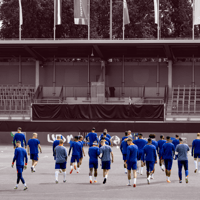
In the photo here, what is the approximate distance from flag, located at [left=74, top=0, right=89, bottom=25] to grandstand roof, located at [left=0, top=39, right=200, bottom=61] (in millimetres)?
2168

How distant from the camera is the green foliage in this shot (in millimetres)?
57938

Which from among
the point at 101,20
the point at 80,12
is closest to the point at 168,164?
the point at 80,12

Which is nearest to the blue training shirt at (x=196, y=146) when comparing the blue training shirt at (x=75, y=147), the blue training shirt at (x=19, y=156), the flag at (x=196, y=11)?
the blue training shirt at (x=75, y=147)

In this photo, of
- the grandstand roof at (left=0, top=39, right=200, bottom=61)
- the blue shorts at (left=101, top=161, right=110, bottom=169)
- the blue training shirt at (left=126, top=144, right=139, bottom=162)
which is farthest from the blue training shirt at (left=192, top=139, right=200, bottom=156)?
the grandstand roof at (left=0, top=39, right=200, bottom=61)

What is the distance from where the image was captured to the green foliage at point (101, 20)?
5794cm

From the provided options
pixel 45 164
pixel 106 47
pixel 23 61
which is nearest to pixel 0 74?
pixel 23 61

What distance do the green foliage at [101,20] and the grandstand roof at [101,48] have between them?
1068cm

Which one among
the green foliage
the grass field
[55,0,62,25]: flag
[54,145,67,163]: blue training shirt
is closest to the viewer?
the grass field

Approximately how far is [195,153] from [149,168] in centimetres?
379

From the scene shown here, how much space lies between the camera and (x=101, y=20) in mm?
62000

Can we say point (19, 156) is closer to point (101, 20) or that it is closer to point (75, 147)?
point (75, 147)

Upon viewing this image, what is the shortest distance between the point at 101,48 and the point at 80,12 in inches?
202

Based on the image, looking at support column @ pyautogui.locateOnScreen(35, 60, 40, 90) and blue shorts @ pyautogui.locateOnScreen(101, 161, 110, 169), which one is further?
support column @ pyautogui.locateOnScreen(35, 60, 40, 90)

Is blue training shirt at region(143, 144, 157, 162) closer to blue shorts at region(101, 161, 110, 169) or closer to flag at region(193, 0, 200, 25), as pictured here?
blue shorts at region(101, 161, 110, 169)
